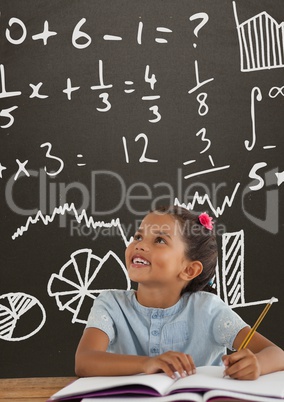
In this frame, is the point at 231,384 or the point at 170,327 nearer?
the point at 231,384

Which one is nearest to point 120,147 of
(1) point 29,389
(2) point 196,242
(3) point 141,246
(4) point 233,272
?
(4) point 233,272

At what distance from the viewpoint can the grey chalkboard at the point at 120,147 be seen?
304 cm

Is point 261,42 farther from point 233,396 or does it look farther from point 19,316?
point 233,396

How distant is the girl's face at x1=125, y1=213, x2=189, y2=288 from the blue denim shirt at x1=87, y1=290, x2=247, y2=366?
7cm

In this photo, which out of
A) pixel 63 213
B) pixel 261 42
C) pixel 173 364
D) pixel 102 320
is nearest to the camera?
pixel 173 364

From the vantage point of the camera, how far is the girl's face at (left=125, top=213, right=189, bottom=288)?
1.59m

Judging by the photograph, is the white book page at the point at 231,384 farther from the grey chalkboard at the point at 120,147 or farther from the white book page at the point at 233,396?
the grey chalkboard at the point at 120,147

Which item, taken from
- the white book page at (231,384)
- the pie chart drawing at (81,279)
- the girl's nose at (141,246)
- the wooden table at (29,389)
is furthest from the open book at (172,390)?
the pie chart drawing at (81,279)

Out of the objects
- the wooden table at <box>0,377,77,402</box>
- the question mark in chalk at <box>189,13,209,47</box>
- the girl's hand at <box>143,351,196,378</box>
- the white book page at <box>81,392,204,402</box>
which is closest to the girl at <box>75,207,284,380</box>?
the wooden table at <box>0,377,77,402</box>

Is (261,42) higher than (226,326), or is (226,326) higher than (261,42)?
(261,42)

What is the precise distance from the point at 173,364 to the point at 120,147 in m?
1.97

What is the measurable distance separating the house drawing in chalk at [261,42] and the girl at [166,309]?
158 cm

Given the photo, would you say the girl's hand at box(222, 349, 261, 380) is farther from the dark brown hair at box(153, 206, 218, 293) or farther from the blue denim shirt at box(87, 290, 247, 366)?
the dark brown hair at box(153, 206, 218, 293)

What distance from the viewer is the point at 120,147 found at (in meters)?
3.09
